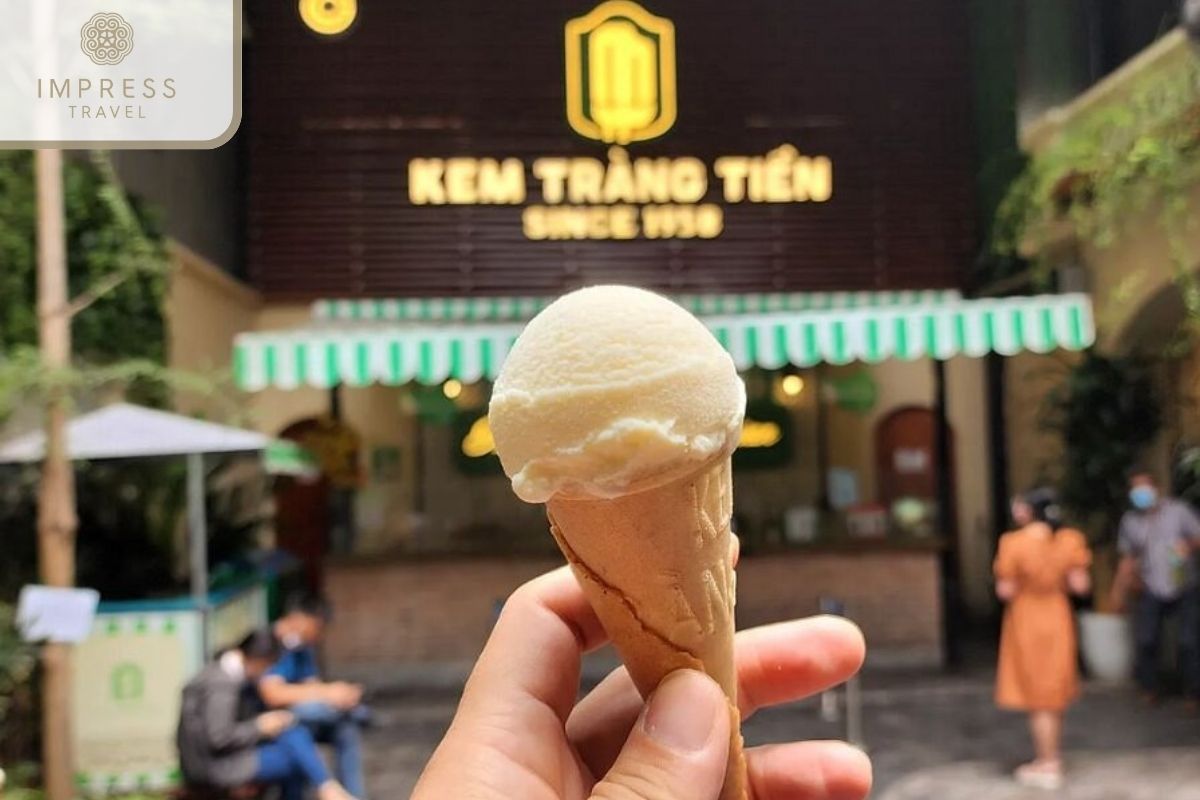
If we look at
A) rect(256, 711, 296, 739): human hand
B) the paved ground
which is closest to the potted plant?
the paved ground

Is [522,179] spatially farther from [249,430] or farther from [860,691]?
[860,691]

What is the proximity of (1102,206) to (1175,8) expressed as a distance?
129cm

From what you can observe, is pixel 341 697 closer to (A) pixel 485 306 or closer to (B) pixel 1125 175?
(A) pixel 485 306

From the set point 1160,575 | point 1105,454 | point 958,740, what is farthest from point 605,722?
point 1105,454

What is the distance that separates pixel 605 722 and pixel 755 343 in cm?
435

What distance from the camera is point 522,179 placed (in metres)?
8.13

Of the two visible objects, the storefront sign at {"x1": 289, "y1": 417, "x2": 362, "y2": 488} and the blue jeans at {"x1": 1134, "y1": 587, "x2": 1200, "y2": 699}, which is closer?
the blue jeans at {"x1": 1134, "y1": 587, "x2": 1200, "y2": 699}

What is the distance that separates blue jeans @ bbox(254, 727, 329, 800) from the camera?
159 inches

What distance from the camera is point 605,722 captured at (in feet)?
5.81

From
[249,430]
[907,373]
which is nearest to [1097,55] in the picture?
[907,373]

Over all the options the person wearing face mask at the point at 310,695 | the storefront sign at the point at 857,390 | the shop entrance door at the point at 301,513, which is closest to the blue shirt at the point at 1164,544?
the storefront sign at the point at 857,390

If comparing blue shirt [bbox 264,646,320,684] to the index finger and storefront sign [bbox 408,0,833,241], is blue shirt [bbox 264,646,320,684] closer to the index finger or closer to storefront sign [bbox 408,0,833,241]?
the index finger

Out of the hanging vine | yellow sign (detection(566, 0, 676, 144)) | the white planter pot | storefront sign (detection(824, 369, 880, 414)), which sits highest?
yellow sign (detection(566, 0, 676, 144))

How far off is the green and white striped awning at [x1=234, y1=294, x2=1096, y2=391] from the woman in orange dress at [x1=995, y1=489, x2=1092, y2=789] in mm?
1259
